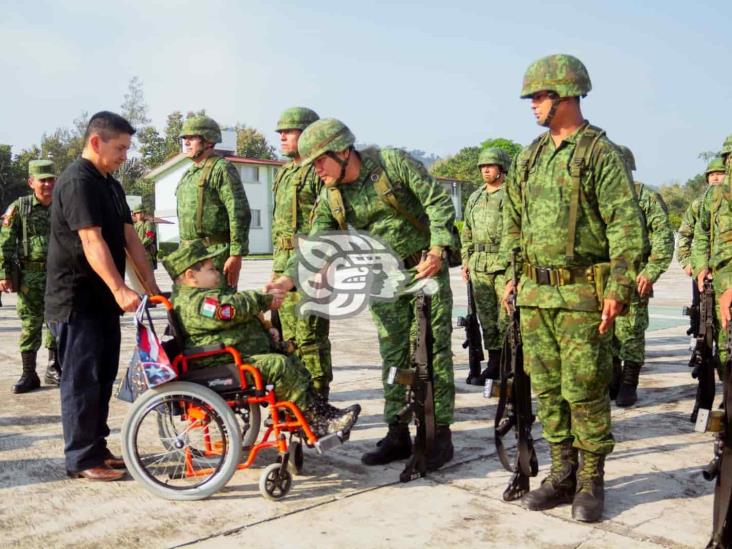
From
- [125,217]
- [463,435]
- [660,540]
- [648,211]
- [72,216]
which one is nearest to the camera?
[660,540]

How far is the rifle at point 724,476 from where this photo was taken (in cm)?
305


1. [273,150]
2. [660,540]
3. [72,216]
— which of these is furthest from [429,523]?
[273,150]

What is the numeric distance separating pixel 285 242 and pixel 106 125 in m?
1.77

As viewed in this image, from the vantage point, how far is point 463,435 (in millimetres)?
5230

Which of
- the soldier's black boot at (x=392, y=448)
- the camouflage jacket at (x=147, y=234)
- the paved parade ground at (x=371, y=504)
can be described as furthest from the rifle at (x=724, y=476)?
the camouflage jacket at (x=147, y=234)

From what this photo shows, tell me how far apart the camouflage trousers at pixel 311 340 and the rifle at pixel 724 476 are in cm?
285

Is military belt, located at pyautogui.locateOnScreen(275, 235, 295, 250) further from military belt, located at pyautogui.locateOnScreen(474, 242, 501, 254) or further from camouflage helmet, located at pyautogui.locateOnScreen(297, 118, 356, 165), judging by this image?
military belt, located at pyautogui.locateOnScreen(474, 242, 501, 254)

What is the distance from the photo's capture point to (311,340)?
5375 millimetres

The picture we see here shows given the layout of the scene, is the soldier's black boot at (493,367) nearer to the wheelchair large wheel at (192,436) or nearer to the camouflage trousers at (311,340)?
the camouflage trousers at (311,340)

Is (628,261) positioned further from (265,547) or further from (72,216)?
(72,216)

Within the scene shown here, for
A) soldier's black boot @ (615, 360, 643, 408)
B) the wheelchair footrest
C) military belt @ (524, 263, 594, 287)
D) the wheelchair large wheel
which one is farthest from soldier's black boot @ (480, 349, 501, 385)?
the wheelchair large wheel

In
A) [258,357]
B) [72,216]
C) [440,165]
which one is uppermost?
[440,165]

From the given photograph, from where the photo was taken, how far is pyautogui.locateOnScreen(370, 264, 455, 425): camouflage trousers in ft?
14.9

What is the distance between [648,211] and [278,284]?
12.6 ft
